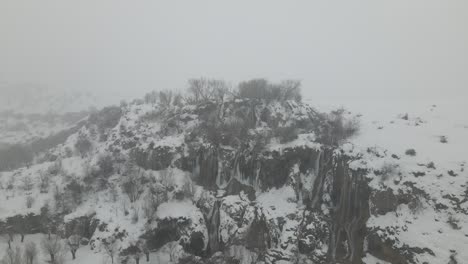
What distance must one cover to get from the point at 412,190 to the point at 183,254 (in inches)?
1146

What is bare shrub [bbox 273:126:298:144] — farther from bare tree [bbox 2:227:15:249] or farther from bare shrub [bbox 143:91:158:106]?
bare tree [bbox 2:227:15:249]

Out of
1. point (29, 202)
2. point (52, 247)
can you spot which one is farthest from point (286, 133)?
point (29, 202)

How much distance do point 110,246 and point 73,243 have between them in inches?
172

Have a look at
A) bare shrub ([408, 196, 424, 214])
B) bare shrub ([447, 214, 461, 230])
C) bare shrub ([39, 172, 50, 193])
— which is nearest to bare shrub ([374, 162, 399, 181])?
bare shrub ([408, 196, 424, 214])

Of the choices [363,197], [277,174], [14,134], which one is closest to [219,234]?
[277,174]

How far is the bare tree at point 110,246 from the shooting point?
37.0m

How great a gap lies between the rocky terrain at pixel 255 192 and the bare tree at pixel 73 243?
0.33m

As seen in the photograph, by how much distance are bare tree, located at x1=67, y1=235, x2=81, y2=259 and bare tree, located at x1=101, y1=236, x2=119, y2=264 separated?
2959mm

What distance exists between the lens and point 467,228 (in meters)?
31.6

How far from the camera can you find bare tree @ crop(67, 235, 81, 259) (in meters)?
37.0

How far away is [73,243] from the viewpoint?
37469 millimetres

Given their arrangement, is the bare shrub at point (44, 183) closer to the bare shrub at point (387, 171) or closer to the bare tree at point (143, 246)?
the bare tree at point (143, 246)

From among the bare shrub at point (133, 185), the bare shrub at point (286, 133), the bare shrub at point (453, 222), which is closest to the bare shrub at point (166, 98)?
the bare shrub at point (133, 185)

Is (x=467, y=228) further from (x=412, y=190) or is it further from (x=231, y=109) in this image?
(x=231, y=109)
